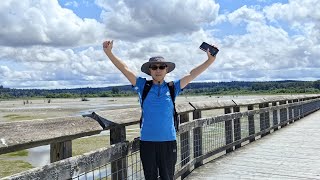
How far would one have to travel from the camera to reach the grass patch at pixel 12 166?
1555 cm

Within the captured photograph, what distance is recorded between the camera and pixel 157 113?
13.4 ft

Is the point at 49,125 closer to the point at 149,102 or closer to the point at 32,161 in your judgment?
the point at 149,102

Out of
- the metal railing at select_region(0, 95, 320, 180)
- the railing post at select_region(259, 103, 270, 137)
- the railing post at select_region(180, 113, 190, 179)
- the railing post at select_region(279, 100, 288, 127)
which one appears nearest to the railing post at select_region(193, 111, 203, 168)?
the metal railing at select_region(0, 95, 320, 180)

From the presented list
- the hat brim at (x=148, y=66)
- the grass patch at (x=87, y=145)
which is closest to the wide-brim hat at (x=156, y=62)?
the hat brim at (x=148, y=66)

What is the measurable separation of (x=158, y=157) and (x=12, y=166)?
45.3 ft

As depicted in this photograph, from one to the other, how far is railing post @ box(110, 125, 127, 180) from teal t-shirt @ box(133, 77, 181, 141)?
369 millimetres

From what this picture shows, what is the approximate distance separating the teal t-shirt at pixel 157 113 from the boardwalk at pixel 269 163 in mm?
2576

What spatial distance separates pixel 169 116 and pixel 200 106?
2.93 metres

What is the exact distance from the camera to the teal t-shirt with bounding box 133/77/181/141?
4074mm

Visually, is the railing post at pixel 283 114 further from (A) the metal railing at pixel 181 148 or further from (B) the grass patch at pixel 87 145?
(B) the grass patch at pixel 87 145

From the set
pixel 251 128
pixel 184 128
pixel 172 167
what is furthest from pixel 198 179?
pixel 251 128

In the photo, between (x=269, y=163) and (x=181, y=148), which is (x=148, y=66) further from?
(x=269, y=163)

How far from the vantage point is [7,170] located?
51.9 ft

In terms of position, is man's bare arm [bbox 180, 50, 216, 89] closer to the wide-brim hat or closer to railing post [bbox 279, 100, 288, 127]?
the wide-brim hat
